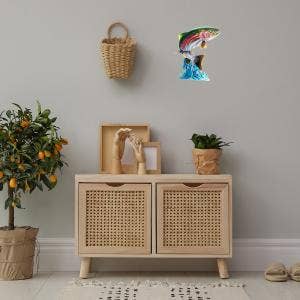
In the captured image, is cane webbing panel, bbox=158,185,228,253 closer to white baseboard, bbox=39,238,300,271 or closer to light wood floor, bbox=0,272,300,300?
light wood floor, bbox=0,272,300,300

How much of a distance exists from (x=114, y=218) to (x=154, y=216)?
240 mm

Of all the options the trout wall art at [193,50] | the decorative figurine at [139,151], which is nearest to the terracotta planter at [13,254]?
the decorative figurine at [139,151]

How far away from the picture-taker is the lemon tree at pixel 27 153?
383 centimetres

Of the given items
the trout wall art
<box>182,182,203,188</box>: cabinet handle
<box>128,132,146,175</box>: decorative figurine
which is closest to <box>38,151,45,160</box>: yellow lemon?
<box>128,132,146,175</box>: decorative figurine

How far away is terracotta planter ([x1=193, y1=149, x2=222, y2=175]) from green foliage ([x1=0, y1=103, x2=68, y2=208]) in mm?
819

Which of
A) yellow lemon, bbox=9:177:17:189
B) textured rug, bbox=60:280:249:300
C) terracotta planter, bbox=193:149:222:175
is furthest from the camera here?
terracotta planter, bbox=193:149:222:175

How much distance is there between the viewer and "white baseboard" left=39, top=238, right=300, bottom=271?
13.7ft

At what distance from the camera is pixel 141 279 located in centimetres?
391

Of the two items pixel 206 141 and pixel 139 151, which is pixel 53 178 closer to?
pixel 139 151

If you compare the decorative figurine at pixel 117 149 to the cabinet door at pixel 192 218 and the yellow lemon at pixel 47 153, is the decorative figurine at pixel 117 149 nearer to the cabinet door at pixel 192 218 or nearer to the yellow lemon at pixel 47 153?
the cabinet door at pixel 192 218

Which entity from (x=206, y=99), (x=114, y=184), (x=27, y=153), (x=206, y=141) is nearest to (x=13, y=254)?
(x=27, y=153)

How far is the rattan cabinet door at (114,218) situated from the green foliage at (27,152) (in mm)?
252

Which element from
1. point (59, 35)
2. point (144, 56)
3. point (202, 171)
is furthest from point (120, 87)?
point (202, 171)

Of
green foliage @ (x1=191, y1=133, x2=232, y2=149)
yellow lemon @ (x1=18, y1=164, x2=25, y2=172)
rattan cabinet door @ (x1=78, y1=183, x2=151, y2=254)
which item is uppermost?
green foliage @ (x1=191, y1=133, x2=232, y2=149)
